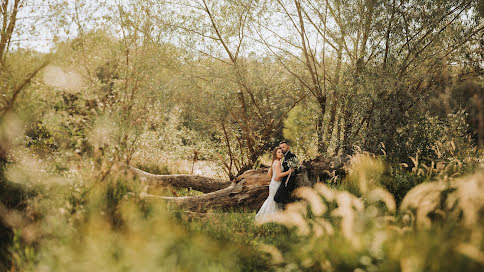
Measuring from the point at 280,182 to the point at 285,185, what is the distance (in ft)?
0.46

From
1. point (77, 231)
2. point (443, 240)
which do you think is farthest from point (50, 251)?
point (443, 240)

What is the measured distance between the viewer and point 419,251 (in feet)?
9.00

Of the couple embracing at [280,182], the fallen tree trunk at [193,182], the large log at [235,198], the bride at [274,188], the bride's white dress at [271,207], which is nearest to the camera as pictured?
the bride's white dress at [271,207]

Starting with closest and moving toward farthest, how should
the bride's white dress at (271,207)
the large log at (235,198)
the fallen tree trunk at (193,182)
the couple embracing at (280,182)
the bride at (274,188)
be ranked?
the bride's white dress at (271,207) → the bride at (274,188) → the couple embracing at (280,182) → the large log at (235,198) → the fallen tree trunk at (193,182)

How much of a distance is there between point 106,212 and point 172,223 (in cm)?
86

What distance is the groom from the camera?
7.25 metres

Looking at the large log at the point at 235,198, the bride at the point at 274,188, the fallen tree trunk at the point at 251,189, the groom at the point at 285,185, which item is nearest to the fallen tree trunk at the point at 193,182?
the fallen tree trunk at the point at 251,189

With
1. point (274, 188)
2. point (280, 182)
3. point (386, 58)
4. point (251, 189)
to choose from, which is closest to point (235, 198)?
point (251, 189)

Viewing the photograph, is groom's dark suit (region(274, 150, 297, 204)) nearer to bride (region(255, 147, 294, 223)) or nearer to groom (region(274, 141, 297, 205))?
groom (region(274, 141, 297, 205))

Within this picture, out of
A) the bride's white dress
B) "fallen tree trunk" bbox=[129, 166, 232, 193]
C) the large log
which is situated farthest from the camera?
"fallen tree trunk" bbox=[129, 166, 232, 193]

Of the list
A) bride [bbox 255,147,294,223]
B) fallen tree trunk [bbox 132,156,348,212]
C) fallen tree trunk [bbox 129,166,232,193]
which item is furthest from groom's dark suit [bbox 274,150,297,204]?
fallen tree trunk [bbox 129,166,232,193]

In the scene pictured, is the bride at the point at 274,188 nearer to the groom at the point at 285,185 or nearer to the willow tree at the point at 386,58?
the groom at the point at 285,185

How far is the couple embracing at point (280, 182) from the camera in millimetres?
7215

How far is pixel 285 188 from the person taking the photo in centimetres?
737
